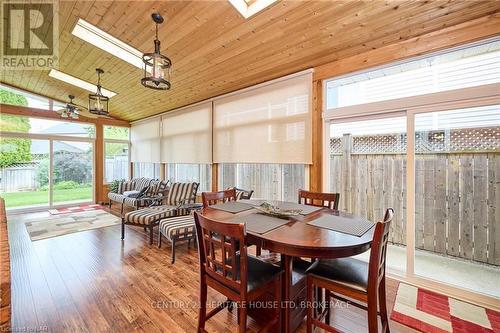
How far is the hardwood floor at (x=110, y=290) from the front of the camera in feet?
5.88

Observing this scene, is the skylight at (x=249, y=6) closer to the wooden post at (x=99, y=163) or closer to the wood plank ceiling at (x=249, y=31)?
the wood plank ceiling at (x=249, y=31)

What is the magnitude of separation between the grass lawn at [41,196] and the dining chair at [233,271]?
22.2 ft

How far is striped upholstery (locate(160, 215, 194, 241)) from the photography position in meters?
2.99

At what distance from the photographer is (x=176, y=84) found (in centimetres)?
412

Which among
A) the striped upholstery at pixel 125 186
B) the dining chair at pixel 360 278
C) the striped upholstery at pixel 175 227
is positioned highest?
the striped upholstery at pixel 125 186

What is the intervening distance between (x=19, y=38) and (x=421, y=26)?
5.10 m

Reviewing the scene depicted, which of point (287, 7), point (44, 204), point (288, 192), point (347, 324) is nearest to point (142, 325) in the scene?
point (347, 324)

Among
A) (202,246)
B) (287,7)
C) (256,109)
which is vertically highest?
(287,7)

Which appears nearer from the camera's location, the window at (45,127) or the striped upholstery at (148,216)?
the striped upholstery at (148,216)

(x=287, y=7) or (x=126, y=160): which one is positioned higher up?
(x=287, y=7)

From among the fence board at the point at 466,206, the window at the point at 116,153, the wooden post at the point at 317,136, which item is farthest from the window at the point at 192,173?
the fence board at the point at 466,206

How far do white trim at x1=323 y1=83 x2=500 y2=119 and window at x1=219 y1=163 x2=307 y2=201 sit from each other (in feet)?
3.46

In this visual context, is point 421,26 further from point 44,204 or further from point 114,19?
point 44,204

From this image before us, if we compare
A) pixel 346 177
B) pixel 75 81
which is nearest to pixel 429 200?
pixel 346 177
